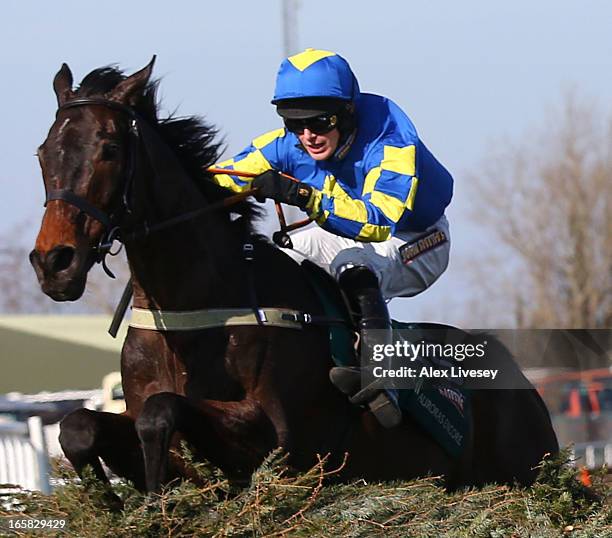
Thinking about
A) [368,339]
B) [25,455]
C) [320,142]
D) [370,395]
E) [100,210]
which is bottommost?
[25,455]

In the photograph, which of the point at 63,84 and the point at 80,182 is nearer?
the point at 80,182

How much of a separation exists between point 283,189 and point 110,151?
2.39 feet

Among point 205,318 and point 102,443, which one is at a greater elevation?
point 205,318

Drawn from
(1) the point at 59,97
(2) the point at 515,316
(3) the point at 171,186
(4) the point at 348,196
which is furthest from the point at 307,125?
(2) the point at 515,316

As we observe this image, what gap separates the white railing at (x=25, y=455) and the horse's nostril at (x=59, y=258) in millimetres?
3116

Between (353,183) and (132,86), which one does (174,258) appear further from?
(353,183)

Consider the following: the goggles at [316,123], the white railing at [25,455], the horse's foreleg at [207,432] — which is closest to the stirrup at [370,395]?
the horse's foreleg at [207,432]

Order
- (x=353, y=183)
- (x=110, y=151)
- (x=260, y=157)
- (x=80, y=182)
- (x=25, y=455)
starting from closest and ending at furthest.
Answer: (x=80, y=182)
(x=110, y=151)
(x=353, y=183)
(x=260, y=157)
(x=25, y=455)

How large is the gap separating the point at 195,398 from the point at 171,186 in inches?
32.0

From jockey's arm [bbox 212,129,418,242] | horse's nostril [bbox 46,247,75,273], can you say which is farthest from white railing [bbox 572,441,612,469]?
horse's nostril [bbox 46,247,75,273]

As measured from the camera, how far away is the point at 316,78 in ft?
16.3

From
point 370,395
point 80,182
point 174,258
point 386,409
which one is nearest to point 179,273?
point 174,258

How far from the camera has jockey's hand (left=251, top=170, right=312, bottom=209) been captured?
4.71 m

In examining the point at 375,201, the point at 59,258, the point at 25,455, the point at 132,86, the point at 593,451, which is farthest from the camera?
the point at 593,451
